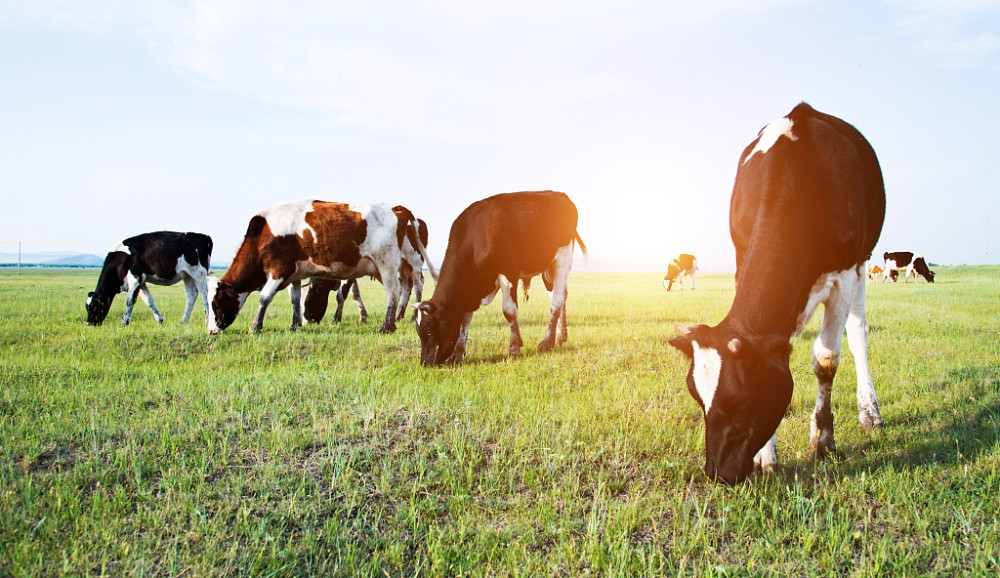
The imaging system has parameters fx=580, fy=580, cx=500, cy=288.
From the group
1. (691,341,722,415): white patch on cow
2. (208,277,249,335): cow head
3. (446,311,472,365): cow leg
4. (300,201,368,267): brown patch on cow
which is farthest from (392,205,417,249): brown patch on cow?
(691,341,722,415): white patch on cow

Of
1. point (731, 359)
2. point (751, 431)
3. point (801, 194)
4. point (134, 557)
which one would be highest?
point (801, 194)

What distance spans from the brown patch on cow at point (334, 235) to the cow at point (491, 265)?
4197mm

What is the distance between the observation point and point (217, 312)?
12.6 meters

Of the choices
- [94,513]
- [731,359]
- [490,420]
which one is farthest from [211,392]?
[731,359]

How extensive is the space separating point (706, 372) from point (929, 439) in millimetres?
3104

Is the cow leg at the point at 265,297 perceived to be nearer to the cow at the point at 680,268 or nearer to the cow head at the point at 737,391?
the cow head at the point at 737,391

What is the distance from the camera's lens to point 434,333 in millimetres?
9070

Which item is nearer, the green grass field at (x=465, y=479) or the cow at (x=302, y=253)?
the green grass field at (x=465, y=479)

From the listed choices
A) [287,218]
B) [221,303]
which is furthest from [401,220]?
[221,303]

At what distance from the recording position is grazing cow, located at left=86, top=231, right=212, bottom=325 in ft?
49.6

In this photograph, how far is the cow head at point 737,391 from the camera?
3977 millimetres

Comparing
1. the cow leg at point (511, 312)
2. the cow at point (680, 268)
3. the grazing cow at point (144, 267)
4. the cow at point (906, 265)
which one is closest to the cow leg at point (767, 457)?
the cow leg at point (511, 312)

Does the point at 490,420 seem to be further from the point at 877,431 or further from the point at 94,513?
the point at 877,431

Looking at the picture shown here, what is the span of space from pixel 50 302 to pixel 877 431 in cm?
2428
